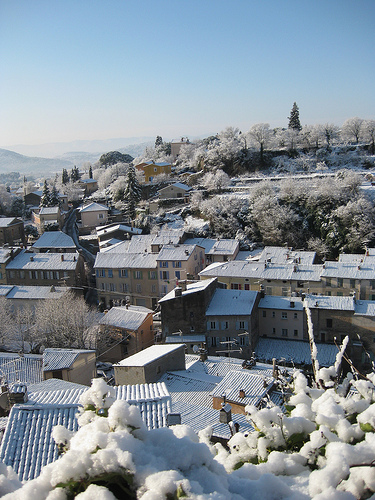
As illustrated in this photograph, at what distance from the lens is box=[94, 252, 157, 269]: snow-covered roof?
128 feet

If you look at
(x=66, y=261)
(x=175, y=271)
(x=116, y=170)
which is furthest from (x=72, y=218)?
(x=175, y=271)

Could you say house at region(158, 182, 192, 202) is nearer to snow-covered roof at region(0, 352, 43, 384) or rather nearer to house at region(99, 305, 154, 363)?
house at region(99, 305, 154, 363)

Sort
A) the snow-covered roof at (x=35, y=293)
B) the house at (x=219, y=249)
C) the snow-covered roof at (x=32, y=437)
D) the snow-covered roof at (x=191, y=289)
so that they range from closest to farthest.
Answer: the snow-covered roof at (x=32, y=437), the snow-covered roof at (x=191, y=289), the snow-covered roof at (x=35, y=293), the house at (x=219, y=249)

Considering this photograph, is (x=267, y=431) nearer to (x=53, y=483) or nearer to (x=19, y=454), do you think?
(x=53, y=483)

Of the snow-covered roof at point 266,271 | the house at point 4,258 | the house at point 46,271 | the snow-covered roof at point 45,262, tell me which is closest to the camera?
the snow-covered roof at point 266,271

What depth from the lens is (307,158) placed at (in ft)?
219

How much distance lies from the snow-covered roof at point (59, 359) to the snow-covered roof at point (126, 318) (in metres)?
6.95

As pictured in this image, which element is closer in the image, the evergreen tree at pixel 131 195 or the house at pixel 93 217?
the evergreen tree at pixel 131 195

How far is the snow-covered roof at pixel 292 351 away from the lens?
81.5ft

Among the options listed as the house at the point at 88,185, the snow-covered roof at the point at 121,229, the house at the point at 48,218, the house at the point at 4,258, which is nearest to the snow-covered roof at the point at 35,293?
the house at the point at 4,258

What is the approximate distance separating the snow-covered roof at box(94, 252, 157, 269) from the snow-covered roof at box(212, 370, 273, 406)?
22.6m

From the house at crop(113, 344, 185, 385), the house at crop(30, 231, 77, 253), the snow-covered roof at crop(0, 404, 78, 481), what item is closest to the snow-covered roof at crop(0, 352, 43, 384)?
the house at crop(113, 344, 185, 385)

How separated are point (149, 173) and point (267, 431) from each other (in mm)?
69524

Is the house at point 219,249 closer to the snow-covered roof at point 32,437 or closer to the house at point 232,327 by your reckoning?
the house at point 232,327
